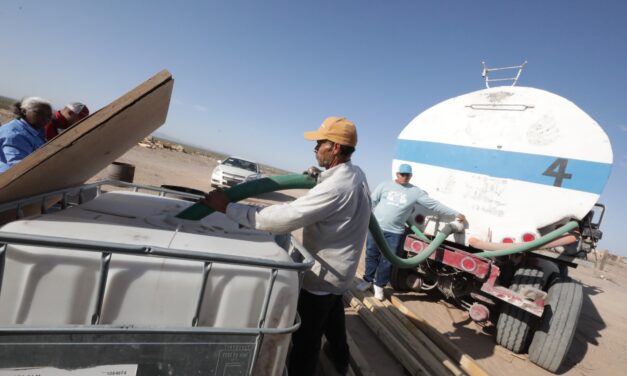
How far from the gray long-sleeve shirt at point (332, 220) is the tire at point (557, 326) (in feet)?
10.5

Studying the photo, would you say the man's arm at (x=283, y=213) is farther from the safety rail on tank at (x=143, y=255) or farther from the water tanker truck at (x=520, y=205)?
the water tanker truck at (x=520, y=205)

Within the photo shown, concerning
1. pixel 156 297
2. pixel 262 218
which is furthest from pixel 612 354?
pixel 156 297

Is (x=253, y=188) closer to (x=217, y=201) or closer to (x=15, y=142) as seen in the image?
(x=217, y=201)

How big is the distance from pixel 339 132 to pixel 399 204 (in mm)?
2720

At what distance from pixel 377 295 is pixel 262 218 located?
3.53 m

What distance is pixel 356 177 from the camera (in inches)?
78.9

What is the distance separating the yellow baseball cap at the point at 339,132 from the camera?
2.00 meters

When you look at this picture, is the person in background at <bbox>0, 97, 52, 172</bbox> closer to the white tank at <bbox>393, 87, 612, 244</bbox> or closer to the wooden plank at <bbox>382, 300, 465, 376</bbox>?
the wooden plank at <bbox>382, 300, 465, 376</bbox>

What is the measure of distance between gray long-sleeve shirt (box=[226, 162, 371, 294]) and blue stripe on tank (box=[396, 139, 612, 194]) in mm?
2749

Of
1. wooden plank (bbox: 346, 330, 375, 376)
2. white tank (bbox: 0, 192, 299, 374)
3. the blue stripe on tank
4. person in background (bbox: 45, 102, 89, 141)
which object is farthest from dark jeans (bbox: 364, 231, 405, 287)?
person in background (bbox: 45, 102, 89, 141)

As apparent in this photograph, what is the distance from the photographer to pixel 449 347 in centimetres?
344

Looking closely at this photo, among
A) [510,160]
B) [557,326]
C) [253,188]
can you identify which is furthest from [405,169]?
[253,188]

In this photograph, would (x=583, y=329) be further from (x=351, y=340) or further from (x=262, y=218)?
(x=262, y=218)

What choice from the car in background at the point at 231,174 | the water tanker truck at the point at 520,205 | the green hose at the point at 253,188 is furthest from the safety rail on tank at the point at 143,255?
the car in background at the point at 231,174
